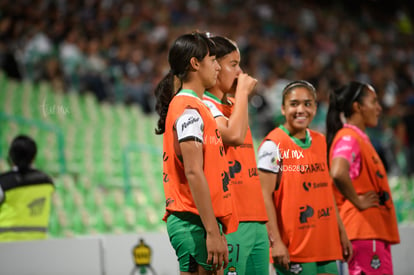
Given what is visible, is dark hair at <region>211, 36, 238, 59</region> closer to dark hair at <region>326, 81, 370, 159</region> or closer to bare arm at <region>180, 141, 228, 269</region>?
bare arm at <region>180, 141, 228, 269</region>

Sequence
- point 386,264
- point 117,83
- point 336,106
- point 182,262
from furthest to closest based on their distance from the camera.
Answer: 1. point 117,83
2. point 336,106
3. point 386,264
4. point 182,262

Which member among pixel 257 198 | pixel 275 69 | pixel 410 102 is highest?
pixel 275 69

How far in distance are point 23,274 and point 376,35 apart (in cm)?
1341

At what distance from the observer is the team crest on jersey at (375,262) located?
3.48 meters

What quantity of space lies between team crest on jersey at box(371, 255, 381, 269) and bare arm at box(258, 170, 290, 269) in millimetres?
686

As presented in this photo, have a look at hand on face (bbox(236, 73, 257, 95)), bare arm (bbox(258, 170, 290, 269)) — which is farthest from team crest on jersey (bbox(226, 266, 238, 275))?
hand on face (bbox(236, 73, 257, 95))

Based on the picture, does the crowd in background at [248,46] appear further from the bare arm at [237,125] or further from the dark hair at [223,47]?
the bare arm at [237,125]

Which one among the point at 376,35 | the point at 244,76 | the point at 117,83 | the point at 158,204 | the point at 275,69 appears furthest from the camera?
the point at 376,35

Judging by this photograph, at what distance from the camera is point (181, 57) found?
8.32 ft

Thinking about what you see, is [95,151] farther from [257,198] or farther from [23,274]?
[257,198]

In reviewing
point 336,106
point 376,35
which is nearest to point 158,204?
point 336,106

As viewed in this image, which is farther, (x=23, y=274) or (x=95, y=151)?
(x=95, y=151)

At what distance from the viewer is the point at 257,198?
2.92 m

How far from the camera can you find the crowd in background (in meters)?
9.32
